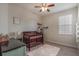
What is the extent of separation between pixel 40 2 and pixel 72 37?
2.71 feet

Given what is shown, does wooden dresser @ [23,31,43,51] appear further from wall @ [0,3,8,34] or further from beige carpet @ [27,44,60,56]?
wall @ [0,3,8,34]

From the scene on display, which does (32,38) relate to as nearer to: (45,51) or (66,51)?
(45,51)

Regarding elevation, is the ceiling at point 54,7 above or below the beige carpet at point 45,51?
above

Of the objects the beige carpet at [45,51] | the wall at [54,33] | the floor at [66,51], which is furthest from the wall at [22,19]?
the floor at [66,51]

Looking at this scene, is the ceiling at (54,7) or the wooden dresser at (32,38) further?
the wooden dresser at (32,38)

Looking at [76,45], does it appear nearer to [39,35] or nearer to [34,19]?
[39,35]

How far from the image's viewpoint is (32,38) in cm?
156

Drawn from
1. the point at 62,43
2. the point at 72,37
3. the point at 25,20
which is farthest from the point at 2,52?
the point at 72,37

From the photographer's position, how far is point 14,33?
1.47 metres

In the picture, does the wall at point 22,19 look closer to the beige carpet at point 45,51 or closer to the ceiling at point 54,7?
the ceiling at point 54,7

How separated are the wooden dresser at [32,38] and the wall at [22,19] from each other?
0.10 m

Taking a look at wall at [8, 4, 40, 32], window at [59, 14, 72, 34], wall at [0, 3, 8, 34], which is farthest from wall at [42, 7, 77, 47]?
wall at [0, 3, 8, 34]

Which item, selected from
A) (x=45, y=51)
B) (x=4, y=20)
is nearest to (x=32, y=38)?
(x=45, y=51)

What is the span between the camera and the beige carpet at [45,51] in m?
1.49
